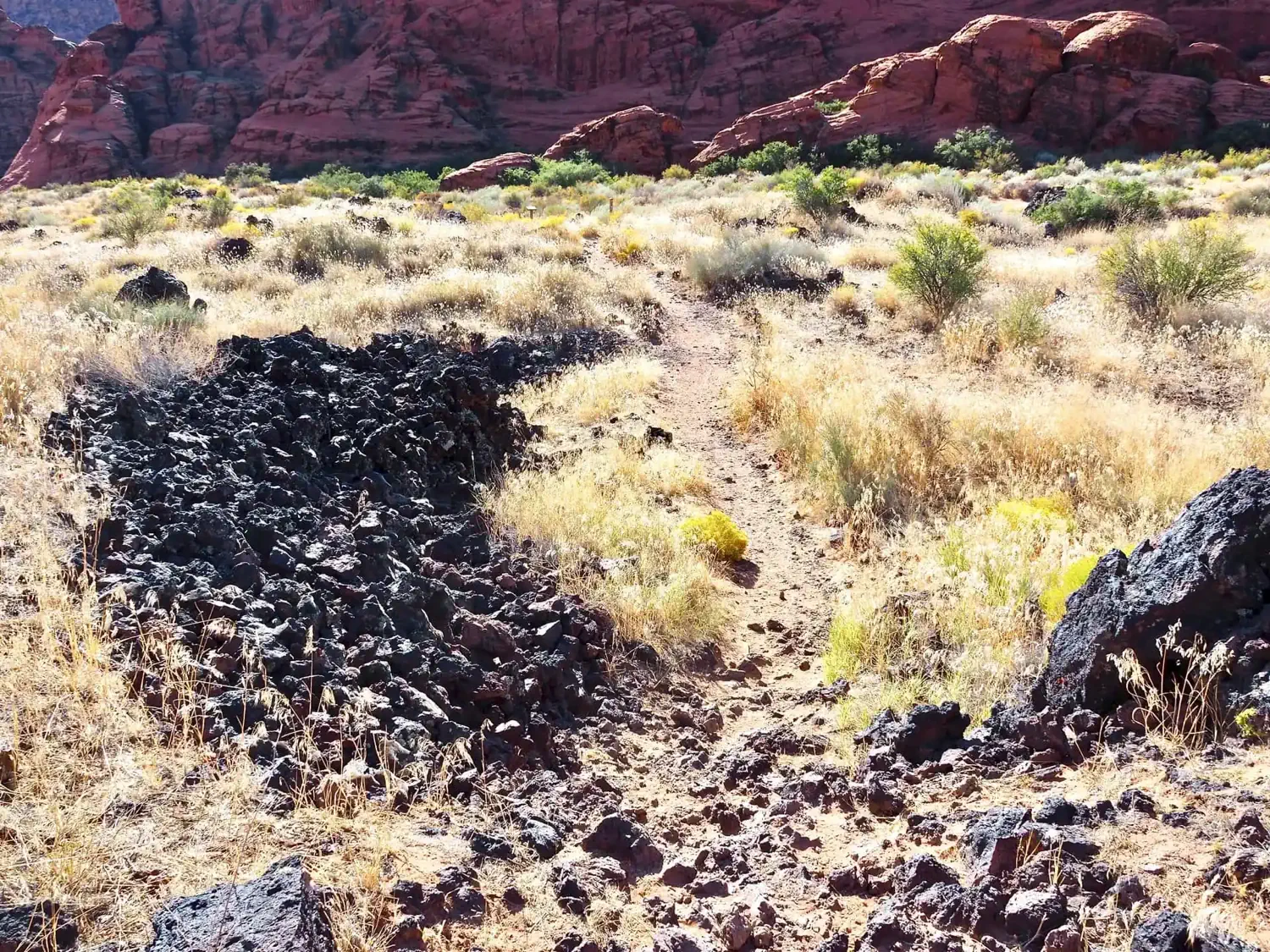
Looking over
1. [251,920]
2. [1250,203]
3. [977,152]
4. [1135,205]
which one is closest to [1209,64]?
[977,152]

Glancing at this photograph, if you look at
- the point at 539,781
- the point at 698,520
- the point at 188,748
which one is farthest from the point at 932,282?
the point at 188,748

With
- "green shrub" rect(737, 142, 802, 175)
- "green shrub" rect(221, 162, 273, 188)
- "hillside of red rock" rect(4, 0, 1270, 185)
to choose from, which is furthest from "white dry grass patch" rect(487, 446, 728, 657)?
"hillside of red rock" rect(4, 0, 1270, 185)

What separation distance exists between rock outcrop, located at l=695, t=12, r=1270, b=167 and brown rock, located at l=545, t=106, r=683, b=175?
2764mm

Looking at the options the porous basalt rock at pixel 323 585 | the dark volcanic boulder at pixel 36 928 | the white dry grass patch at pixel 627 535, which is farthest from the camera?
the white dry grass patch at pixel 627 535

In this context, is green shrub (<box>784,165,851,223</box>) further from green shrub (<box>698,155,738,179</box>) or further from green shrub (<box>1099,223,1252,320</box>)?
green shrub (<box>698,155,738,179</box>)

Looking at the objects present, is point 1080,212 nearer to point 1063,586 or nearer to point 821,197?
point 821,197

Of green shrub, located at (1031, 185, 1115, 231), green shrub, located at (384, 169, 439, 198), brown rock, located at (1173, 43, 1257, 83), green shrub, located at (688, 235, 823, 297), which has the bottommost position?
green shrub, located at (688, 235, 823, 297)

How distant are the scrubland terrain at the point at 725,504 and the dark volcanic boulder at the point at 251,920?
10 cm

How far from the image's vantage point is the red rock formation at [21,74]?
56344mm

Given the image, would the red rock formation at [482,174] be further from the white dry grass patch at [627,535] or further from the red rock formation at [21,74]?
the red rock formation at [21,74]

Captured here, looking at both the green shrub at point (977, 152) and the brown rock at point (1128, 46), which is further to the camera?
the brown rock at point (1128, 46)

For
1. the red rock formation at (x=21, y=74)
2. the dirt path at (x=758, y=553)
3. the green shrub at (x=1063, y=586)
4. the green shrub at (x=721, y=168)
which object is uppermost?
the red rock formation at (x=21, y=74)

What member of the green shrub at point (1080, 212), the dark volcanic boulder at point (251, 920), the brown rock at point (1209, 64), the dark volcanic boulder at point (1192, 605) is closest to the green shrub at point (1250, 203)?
the green shrub at point (1080, 212)

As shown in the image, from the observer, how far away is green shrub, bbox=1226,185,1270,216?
624 inches
